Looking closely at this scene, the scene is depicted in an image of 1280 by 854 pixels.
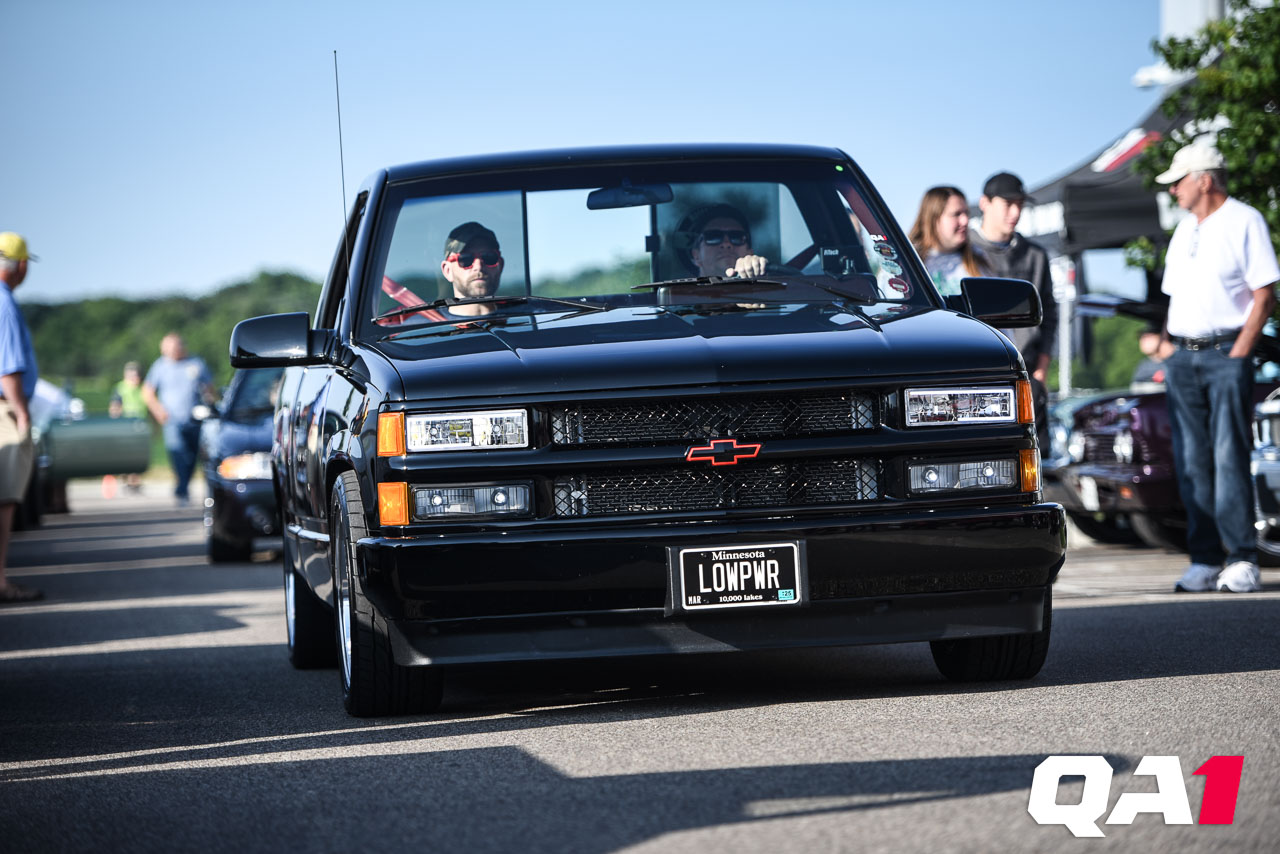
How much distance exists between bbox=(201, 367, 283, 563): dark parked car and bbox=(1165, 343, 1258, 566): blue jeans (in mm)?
6499

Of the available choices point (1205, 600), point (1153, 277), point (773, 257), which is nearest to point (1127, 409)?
point (1153, 277)

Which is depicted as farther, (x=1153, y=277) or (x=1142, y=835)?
(x=1153, y=277)

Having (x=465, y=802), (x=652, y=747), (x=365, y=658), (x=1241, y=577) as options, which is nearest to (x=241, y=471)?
(x=1241, y=577)

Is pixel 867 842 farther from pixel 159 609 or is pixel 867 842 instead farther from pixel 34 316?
pixel 34 316

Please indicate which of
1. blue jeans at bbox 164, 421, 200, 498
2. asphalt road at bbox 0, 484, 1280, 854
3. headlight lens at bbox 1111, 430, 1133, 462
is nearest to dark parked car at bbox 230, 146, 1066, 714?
asphalt road at bbox 0, 484, 1280, 854

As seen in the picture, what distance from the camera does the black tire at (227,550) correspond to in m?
13.9

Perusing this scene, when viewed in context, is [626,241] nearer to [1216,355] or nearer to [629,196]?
[629,196]

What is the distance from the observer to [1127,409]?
10562 millimetres

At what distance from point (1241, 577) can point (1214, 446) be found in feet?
2.03

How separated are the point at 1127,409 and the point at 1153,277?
1.65 metres

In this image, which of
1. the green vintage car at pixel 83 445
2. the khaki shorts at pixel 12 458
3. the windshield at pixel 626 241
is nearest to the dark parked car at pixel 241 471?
the khaki shorts at pixel 12 458

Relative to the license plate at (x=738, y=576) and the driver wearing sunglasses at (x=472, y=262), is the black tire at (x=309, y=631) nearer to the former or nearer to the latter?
the driver wearing sunglasses at (x=472, y=262)

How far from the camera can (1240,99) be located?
1224 centimetres

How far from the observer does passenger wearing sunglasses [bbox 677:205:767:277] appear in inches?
249
